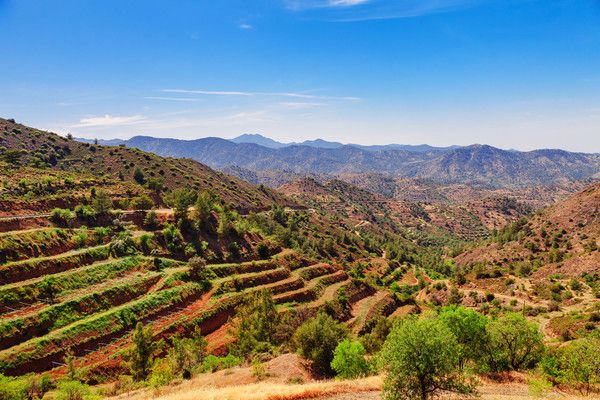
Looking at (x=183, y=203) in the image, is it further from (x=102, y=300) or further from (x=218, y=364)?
(x=218, y=364)

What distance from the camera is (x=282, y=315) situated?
76750 millimetres

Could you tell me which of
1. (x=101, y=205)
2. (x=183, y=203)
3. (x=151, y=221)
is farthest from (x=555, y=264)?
(x=101, y=205)

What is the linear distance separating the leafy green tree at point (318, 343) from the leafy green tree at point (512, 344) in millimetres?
Answer: 19258

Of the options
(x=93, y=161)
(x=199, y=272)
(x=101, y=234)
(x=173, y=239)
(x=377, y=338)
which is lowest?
(x=377, y=338)

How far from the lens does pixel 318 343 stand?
157 ft

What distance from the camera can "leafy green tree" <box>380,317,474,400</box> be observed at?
26.7 m

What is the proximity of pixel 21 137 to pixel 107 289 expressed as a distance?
176959 mm

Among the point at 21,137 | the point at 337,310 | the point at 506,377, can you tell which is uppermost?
the point at 21,137

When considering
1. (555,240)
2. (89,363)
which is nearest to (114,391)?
(89,363)

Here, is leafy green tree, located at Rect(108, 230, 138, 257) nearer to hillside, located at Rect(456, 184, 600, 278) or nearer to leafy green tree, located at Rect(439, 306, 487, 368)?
leafy green tree, located at Rect(439, 306, 487, 368)

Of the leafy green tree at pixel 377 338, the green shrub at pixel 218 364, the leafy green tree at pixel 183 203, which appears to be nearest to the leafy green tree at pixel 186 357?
the green shrub at pixel 218 364

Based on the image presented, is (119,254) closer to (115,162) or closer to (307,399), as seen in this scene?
(307,399)

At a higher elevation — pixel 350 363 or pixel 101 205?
pixel 101 205

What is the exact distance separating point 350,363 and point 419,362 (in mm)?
17838
